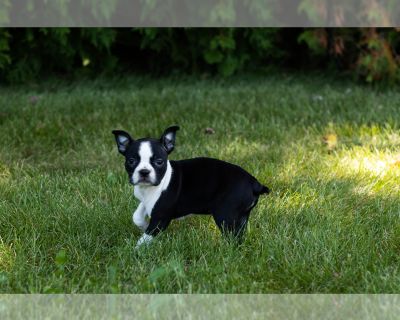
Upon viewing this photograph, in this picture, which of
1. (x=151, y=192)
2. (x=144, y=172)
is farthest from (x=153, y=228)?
(x=144, y=172)

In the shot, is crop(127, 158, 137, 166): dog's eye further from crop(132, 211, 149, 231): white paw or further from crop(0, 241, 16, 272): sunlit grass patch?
crop(0, 241, 16, 272): sunlit grass patch

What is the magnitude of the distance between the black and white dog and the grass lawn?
15 cm

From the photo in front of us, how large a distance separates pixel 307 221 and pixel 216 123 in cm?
244

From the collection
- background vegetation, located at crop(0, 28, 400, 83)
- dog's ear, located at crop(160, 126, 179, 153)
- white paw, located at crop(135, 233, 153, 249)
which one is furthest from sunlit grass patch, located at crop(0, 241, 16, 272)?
background vegetation, located at crop(0, 28, 400, 83)

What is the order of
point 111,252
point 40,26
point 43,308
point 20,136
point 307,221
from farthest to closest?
point 40,26, point 20,136, point 307,221, point 111,252, point 43,308

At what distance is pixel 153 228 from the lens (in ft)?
11.0

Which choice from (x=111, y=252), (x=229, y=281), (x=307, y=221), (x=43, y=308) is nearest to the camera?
(x=43, y=308)

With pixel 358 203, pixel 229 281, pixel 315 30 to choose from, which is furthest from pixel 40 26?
pixel 229 281

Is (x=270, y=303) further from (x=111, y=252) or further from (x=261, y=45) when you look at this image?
(x=261, y=45)

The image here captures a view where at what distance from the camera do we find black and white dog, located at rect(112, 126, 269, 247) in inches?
129

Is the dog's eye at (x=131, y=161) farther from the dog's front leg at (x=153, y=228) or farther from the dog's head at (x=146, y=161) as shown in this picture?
the dog's front leg at (x=153, y=228)

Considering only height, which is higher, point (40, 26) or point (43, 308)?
point (40, 26)

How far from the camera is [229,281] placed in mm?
3043

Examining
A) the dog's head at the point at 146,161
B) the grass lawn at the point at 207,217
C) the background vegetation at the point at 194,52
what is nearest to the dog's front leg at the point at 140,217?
the grass lawn at the point at 207,217
